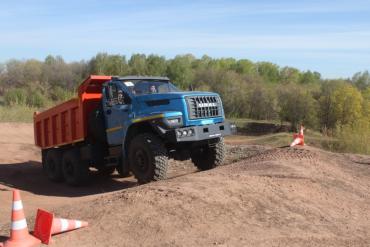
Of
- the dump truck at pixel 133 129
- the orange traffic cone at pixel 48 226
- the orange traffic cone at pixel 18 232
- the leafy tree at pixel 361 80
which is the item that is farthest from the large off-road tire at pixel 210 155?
the leafy tree at pixel 361 80

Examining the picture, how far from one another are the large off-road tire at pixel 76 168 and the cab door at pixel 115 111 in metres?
1.20

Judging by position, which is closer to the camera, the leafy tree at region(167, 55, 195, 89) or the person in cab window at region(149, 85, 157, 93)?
the person in cab window at region(149, 85, 157, 93)

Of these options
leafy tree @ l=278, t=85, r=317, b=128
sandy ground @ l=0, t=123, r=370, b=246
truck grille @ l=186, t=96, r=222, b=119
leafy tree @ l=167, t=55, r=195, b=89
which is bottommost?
leafy tree @ l=278, t=85, r=317, b=128

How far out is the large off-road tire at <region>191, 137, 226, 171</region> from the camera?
35.9 ft

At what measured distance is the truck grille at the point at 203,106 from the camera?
9.67 m

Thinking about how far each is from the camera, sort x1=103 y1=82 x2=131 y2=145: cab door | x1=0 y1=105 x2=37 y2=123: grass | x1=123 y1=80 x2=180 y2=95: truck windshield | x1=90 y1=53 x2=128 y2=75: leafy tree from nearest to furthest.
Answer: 1. x1=103 y1=82 x2=131 y2=145: cab door
2. x1=123 y1=80 x2=180 y2=95: truck windshield
3. x1=0 y1=105 x2=37 y2=123: grass
4. x1=90 y1=53 x2=128 y2=75: leafy tree

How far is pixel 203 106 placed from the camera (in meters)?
9.95

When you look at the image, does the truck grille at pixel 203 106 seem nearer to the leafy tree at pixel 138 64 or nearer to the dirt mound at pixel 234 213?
the dirt mound at pixel 234 213

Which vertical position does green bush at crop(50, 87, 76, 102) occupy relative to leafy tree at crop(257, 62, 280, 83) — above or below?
below

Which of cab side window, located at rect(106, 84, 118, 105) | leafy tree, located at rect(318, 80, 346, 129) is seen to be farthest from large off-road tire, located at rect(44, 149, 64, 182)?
leafy tree, located at rect(318, 80, 346, 129)

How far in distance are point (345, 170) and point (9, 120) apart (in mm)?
18691

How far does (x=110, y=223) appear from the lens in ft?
21.3

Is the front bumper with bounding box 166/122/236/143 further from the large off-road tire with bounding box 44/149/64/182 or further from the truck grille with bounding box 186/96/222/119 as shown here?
the large off-road tire with bounding box 44/149/64/182

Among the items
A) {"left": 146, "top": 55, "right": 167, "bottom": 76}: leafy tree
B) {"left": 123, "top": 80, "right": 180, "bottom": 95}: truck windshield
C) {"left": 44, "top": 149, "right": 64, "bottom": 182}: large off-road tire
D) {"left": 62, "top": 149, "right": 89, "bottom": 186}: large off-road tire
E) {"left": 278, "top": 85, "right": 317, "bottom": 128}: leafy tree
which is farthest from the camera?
{"left": 278, "top": 85, "right": 317, "bottom": 128}: leafy tree
